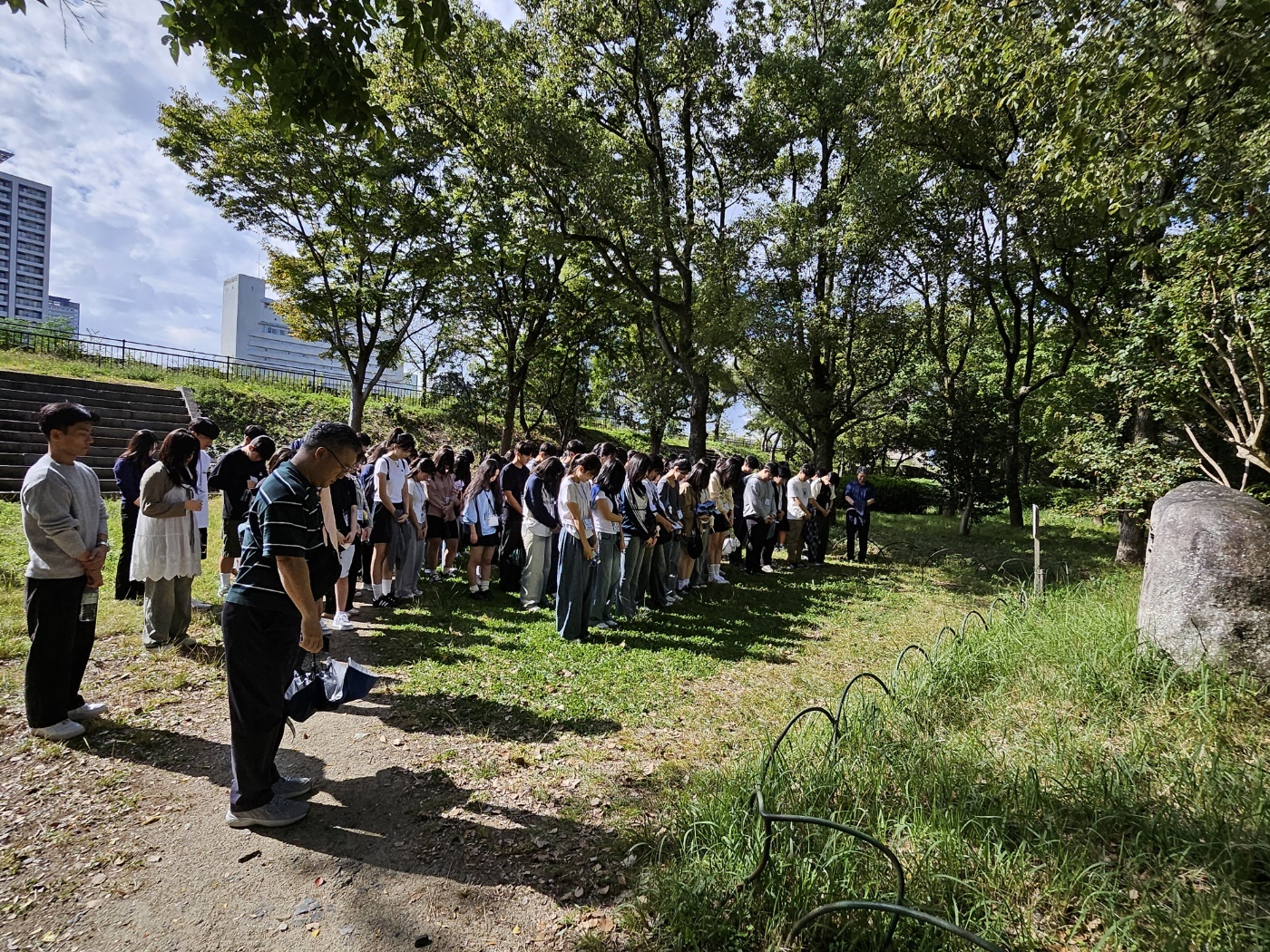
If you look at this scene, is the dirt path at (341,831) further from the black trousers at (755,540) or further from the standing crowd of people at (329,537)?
the black trousers at (755,540)

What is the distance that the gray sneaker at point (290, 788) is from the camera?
3.58m

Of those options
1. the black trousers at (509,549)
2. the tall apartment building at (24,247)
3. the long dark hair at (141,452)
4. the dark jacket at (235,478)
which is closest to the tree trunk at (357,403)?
the black trousers at (509,549)

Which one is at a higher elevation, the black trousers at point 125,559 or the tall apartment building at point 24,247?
the tall apartment building at point 24,247

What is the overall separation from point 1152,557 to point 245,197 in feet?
66.3

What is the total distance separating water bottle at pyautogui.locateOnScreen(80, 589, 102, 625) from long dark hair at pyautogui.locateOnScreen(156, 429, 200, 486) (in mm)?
1489

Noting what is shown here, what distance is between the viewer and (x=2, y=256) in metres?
75.8

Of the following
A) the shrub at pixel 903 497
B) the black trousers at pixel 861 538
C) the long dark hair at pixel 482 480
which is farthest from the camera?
the shrub at pixel 903 497

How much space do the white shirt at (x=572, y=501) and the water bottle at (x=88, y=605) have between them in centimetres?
384

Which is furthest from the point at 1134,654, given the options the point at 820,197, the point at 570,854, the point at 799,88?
the point at 799,88

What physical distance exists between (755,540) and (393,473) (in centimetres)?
631

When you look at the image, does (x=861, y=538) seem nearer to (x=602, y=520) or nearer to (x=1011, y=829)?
(x=602, y=520)

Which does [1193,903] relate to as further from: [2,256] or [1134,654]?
[2,256]

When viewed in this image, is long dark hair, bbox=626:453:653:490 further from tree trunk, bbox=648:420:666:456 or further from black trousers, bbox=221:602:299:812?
tree trunk, bbox=648:420:666:456

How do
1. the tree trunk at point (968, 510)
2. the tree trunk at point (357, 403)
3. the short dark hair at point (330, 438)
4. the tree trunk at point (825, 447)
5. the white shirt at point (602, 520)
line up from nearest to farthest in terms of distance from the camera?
the short dark hair at point (330, 438) < the white shirt at point (602, 520) < the tree trunk at point (968, 510) < the tree trunk at point (825, 447) < the tree trunk at point (357, 403)
